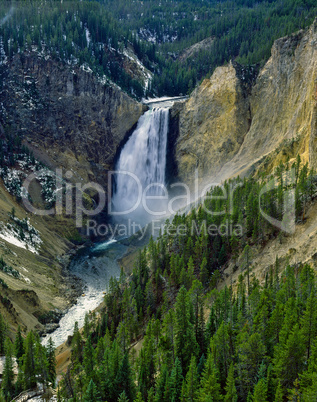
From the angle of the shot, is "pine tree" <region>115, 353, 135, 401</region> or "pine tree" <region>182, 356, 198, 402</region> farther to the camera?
"pine tree" <region>115, 353, 135, 401</region>

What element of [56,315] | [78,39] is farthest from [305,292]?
[78,39]

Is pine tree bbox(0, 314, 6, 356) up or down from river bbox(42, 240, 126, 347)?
down

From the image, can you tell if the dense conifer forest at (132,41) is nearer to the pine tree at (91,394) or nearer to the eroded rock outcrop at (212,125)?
the eroded rock outcrop at (212,125)

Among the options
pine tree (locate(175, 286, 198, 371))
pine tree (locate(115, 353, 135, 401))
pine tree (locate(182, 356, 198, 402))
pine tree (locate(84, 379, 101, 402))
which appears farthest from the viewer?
pine tree (locate(175, 286, 198, 371))

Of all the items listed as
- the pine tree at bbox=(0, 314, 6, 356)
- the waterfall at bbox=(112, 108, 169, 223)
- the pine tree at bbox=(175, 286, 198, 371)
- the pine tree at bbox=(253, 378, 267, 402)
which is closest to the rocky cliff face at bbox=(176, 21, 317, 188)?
the waterfall at bbox=(112, 108, 169, 223)

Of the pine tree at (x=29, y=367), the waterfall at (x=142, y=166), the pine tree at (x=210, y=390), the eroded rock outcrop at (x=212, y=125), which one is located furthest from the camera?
the waterfall at (x=142, y=166)

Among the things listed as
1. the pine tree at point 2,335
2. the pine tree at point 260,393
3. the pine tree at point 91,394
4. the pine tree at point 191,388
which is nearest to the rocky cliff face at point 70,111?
the pine tree at point 2,335

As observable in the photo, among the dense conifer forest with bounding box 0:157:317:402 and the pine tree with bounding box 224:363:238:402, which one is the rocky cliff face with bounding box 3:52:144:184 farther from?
the pine tree with bounding box 224:363:238:402
